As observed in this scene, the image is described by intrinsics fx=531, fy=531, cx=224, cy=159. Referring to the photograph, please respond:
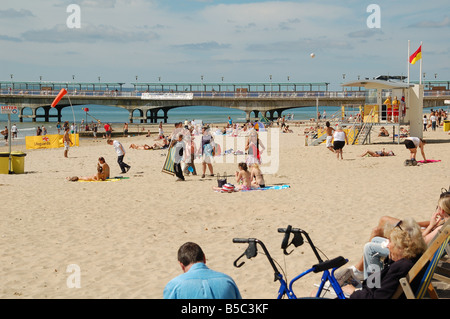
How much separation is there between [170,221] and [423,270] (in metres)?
5.92

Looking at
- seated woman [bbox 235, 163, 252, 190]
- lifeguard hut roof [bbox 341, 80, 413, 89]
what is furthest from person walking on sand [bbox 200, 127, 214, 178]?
lifeguard hut roof [bbox 341, 80, 413, 89]

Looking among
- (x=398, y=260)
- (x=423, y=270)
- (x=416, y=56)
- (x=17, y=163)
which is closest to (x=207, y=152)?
(x=17, y=163)

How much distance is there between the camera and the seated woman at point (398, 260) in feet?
13.5

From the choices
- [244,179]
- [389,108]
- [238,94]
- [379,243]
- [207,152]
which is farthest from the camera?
[238,94]

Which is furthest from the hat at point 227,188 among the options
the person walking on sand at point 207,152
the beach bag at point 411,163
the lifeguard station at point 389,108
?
the lifeguard station at point 389,108

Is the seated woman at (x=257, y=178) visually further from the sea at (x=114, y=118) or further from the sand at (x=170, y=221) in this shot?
the sea at (x=114, y=118)

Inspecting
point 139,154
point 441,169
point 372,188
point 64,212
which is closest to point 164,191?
point 64,212

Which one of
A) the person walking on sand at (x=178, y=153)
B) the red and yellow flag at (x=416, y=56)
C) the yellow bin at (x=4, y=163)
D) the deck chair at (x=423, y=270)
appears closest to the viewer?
the deck chair at (x=423, y=270)

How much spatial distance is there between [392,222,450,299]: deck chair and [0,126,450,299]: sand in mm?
1805

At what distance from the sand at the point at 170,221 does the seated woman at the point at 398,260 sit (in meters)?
1.60

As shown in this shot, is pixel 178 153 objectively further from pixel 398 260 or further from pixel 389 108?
pixel 389 108

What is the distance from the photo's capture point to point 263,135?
32781 millimetres

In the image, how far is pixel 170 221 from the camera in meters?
9.47

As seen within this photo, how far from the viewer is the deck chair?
13.1 ft
